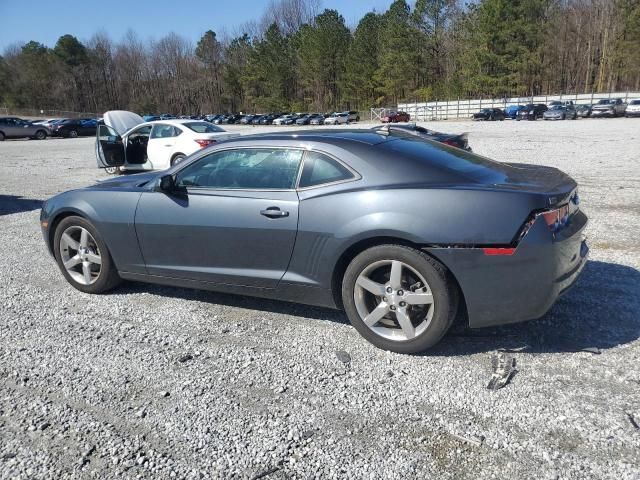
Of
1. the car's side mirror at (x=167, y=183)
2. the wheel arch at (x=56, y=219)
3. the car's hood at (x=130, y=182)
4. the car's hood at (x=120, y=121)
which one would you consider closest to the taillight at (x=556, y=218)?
the car's side mirror at (x=167, y=183)

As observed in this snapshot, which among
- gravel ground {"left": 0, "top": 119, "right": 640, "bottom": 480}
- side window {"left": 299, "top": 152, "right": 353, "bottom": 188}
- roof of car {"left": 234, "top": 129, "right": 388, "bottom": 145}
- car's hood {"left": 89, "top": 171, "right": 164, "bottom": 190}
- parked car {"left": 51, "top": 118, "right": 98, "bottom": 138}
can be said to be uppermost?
roof of car {"left": 234, "top": 129, "right": 388, "bottom": 145}

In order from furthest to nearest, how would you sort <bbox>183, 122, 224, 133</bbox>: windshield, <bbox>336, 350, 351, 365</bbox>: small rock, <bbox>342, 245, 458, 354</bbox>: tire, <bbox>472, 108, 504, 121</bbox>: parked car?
<bbox>472, 108, 504, 121</bbox>: parked car → <bbox>183, 122, 224, 133</bbox>: windshield → <bbox>336, 350, 351, 365</bbox>: small rock → <bbox>342, 245, 458, 354</bbox>: tire

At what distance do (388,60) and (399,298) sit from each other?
72.5 metres

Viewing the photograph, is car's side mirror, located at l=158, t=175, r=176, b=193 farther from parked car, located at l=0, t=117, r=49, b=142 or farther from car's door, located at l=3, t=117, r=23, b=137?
car's door, located at l=3, t=117, r=23, b=137

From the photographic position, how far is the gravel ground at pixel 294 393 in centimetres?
245

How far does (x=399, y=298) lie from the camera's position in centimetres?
335

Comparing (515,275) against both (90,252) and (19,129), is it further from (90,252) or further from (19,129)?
(19,129)

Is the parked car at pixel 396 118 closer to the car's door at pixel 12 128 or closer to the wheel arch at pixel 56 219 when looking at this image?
the car's door at pixel 12 128

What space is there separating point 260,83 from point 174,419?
288ft

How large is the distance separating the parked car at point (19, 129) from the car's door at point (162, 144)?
2942 cm

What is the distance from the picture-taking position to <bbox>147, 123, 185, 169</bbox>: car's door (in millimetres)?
12766

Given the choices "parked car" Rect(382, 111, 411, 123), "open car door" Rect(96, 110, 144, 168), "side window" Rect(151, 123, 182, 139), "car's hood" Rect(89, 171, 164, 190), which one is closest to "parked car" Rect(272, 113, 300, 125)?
"parked car" Rect(382, 111, 411, 123)

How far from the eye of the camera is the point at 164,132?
512 inches

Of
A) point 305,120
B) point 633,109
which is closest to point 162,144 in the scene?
point 633,109
